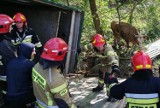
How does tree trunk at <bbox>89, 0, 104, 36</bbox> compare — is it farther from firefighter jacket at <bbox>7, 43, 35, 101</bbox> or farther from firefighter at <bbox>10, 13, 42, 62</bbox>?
firefighter jacket at <bbox>7, 43, 35, 101</bbox>

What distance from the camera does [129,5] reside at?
10.1 metres

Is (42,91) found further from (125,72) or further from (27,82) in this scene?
(125,72)

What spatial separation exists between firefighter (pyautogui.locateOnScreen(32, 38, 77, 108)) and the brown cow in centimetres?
611

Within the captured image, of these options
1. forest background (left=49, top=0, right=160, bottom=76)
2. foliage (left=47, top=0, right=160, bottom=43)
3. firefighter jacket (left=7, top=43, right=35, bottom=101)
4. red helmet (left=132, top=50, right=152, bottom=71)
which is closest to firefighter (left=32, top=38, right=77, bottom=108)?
firefighter jacket (left=7, top=43, right=35, bottom=101)

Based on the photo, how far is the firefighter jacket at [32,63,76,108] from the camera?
141 inches

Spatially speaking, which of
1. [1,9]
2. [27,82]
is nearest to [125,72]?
[1,9]

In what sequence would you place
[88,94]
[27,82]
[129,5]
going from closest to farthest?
1. [27,82]
2. [88,94]
3. [129,5]

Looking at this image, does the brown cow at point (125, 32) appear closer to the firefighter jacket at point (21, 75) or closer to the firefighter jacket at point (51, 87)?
the firefighter jacket at point (21, 75)

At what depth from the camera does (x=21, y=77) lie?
4418mm

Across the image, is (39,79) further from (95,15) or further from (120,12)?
(120,12)

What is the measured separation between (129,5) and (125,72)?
2393 millimetres

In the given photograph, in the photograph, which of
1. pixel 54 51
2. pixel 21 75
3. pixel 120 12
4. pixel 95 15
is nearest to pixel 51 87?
pixel 54 51

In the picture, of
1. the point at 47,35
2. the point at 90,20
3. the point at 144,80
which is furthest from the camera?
the point at 90,20

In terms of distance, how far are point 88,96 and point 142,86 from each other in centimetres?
328
